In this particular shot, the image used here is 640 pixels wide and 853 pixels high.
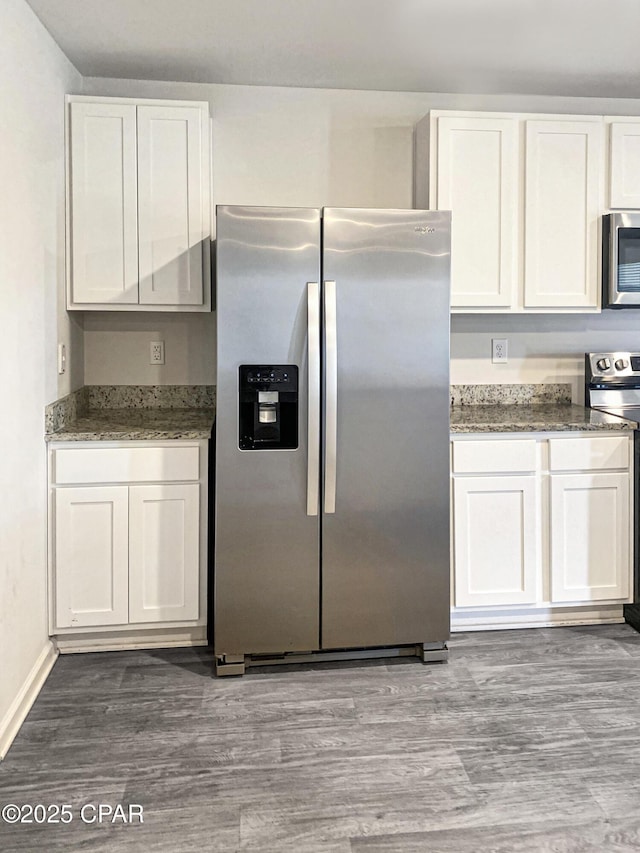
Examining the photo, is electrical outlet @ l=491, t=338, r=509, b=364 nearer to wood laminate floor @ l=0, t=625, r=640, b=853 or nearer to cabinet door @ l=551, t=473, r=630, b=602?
cabinet door @ l=551, t=473, r=630, b=602

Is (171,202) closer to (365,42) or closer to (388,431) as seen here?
(365,42)

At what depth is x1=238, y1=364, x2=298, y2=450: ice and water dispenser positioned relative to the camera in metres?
2.58

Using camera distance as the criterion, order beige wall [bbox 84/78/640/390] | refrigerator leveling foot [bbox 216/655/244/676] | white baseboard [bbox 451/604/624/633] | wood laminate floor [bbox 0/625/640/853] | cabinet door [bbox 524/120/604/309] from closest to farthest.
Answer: wood laminate floor [bbox 0/625/640/853] → refrigerator leveling foot [bbox 216/655/244/676] → white baseboard [bbox 451/604/624/633] → cabinet door [bbox 524/120/604/309] → beige wall [bbox 84/78/640/390]

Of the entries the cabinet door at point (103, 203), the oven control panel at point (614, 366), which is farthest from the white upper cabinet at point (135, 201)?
the oven control panel at point (614, 366)

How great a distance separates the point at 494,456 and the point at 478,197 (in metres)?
1.14

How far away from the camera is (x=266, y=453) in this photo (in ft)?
8.54

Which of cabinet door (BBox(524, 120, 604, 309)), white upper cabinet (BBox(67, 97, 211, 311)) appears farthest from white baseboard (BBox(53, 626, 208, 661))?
cabinet door (BBox(524, 120, 604, 309))

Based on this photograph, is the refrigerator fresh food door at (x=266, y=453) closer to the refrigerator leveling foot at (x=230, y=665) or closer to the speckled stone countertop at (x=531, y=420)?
the refrigerator leveling foot at (x=230, y=665)

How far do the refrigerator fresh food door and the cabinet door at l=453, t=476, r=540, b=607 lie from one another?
0.65 m

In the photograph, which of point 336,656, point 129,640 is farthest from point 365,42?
point 129,640

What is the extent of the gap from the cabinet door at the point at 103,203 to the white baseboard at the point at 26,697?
142 centimetres

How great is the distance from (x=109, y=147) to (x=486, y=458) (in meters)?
2.01

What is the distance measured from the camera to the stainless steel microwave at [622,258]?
3.15 meters

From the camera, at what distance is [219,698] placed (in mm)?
2475
